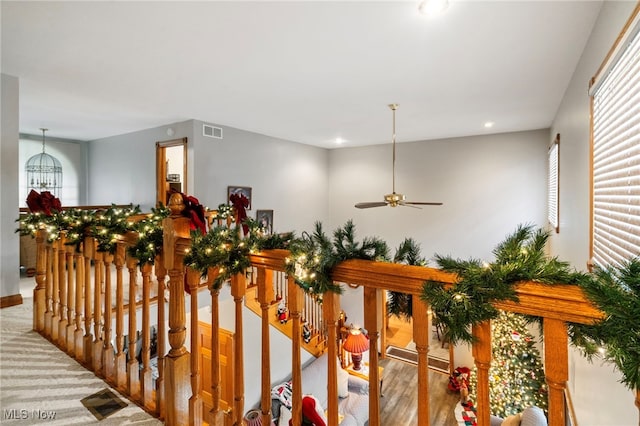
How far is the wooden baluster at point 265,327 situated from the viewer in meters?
1.11

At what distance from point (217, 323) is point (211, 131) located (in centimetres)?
437

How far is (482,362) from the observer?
29.5 inches

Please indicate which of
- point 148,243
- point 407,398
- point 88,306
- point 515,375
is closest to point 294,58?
point 148,243

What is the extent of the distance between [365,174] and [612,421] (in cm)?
601

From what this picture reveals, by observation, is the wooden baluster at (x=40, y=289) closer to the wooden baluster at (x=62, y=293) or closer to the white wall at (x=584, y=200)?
the wooden baluster at (x=62, y=293)

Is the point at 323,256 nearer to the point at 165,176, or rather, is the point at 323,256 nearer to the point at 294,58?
the point at 294,58

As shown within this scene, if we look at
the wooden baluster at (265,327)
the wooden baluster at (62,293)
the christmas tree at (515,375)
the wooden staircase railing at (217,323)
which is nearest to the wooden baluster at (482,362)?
the wooden staircase railing at (217,323)

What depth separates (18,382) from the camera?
1682 mm

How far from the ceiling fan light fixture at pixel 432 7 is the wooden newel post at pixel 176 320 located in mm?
1885

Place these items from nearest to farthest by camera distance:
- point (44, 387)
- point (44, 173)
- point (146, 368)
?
point (146, 368), point (44, 387), point (44, 173)

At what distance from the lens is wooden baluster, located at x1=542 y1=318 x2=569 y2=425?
67 centimetres

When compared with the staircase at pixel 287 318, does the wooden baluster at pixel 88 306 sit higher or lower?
higher

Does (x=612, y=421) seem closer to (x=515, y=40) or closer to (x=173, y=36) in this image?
(x=515, y=40)

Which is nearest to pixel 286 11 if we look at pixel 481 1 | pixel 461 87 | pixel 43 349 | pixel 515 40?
pixel 481 1
